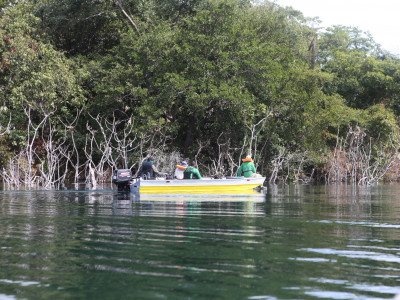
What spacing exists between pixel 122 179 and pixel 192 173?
8.66ft

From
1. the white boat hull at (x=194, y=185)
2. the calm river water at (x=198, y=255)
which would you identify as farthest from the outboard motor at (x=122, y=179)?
the calm river water at (x=198, y=255)

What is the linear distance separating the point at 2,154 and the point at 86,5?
9997mm

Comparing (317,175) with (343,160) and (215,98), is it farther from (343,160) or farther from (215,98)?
(215,98)

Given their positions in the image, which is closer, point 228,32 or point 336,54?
point 228,32

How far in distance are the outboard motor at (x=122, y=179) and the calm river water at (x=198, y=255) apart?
7.74m

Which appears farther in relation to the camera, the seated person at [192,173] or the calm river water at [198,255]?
the seated person at [192,173]

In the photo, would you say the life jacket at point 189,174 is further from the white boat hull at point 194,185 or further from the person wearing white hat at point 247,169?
the person wearing white hat at point 247,169

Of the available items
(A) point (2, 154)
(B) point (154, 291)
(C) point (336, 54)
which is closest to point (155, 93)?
(A) point (2, 154)

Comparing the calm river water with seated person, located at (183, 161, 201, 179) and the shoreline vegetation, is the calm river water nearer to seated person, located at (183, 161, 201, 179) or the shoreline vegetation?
seated person, located at (183, 161, 201, 179)

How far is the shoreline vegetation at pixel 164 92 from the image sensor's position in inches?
1111

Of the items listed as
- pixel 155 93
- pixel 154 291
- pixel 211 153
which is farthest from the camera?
pixel 211 153

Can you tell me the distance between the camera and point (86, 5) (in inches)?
1248

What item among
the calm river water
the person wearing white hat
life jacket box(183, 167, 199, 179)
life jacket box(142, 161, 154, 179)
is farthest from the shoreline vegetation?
the calm river water

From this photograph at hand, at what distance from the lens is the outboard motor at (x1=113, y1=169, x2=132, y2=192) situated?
792 inches
